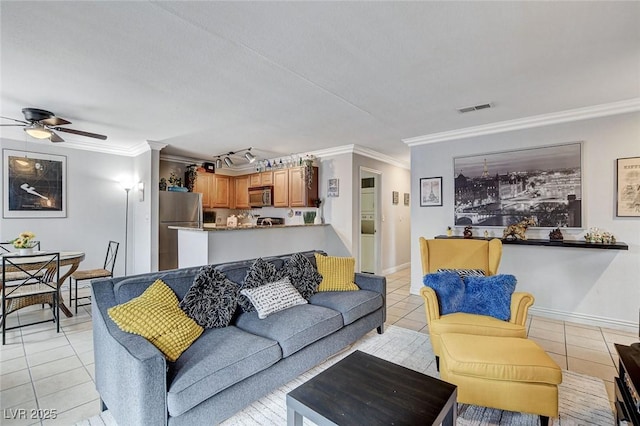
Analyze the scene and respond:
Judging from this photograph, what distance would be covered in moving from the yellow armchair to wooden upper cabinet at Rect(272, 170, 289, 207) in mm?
3216

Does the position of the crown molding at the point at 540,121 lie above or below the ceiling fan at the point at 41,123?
above

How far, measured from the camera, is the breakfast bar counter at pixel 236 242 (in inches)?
145

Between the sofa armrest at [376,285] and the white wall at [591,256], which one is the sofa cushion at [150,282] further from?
Result: the white wall at [591,256]

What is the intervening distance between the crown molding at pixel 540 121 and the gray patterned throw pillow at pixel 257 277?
3234 mm

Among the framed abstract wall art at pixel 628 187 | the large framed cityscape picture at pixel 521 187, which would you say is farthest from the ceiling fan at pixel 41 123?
the framed abstract wall art at pixel 628 187

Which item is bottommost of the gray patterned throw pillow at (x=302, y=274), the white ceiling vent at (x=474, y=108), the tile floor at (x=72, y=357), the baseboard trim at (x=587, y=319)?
the tile floor at (x=72, y=357)

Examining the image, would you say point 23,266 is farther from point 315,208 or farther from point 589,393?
point 589,393

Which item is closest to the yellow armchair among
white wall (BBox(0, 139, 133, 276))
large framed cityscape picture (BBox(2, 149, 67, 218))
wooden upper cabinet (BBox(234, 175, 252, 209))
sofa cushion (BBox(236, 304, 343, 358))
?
sofa cushion (BBox(236, 304, 343, 358))

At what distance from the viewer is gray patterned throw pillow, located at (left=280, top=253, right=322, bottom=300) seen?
2828mm

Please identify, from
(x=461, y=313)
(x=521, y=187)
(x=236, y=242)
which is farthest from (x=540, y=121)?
(x=236, y=242)

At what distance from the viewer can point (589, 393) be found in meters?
2.06

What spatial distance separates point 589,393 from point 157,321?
2966 mm

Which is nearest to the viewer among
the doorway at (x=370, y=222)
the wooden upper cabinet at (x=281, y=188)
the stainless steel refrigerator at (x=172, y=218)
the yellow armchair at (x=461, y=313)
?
the yellow armchair at (x=461, y=313)

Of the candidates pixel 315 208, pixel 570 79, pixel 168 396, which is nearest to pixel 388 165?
pixel 315 208
